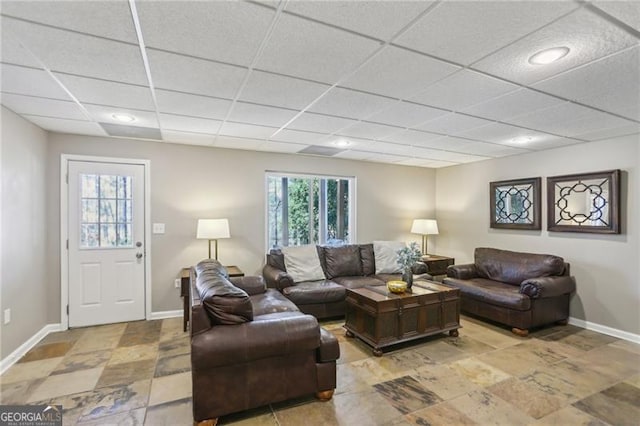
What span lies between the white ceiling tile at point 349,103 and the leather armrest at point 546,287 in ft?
9.11

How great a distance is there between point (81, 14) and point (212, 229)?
281cm

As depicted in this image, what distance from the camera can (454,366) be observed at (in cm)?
287

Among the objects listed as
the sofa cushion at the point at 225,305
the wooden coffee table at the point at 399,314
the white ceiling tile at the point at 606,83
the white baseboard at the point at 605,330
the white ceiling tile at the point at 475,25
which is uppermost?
the white ceiling tile at the point at 475,25

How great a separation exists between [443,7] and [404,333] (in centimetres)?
289

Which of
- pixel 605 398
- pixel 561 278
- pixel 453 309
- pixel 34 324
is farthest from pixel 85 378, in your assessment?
pixel 561 278

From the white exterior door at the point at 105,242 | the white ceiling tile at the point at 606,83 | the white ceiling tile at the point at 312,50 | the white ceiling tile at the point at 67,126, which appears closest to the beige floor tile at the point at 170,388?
the white exterior door at the point at 105,242

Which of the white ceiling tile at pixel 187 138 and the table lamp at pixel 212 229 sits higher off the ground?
the white ceiling tile at pixel 187 138

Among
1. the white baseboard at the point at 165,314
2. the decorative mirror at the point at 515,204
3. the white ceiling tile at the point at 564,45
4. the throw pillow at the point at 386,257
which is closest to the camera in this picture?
the white ceiling tile at the point at 564,45

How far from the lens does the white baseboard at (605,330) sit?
11.6 feet

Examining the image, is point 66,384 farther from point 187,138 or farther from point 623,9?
point 623,9

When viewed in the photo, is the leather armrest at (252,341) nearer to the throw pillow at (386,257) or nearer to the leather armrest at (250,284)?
the leather armrest at (250,284)

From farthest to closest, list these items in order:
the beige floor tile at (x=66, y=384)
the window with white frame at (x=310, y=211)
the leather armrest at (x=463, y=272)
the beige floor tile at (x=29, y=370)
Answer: the window with white frame at (x=310, y=211) → the leather armrest at (x=463, y=272) → the beige floor tile at (x=29, y=370) → the beige floor tile at (x=66, y=384)

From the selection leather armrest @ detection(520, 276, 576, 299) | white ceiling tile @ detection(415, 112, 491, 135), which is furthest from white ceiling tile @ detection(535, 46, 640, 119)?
leather armrest @ detection(520, 276, 576, 299)

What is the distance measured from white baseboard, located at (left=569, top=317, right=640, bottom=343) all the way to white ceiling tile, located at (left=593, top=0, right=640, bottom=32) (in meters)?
3.70
